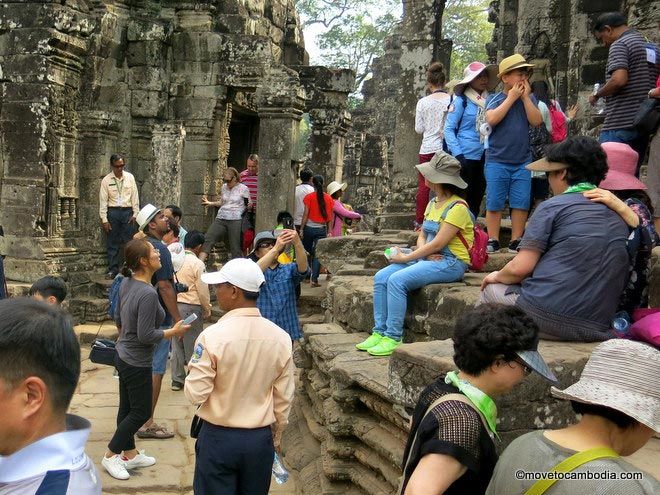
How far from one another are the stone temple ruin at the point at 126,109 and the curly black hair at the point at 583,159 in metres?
8.09

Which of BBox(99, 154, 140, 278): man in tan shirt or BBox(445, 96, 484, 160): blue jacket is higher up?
BBox(445, 96, 484, 160): blue jacket

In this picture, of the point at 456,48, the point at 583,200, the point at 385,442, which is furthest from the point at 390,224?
the point at 456,48

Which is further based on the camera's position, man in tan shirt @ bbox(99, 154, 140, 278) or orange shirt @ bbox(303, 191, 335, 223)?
orange shirt @ bbox(303, 191, 335, 223)

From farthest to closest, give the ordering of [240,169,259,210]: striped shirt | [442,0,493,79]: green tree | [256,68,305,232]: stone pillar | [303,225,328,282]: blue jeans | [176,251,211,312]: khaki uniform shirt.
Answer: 1. [442,0,493,79]: green tree
2. [240,169,259,210]: striped shirt
3. [256,68,305,232]: stone pillar
4. [303,225,328,282]: blue jeans
5. [176,251,211,312]: khaki uniform shirt

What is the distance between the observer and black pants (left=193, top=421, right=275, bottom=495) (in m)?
3.63

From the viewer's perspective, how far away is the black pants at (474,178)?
677cm

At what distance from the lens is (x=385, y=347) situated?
4887mm

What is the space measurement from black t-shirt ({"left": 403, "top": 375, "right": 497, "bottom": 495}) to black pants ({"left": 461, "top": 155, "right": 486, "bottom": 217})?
4.75 metres

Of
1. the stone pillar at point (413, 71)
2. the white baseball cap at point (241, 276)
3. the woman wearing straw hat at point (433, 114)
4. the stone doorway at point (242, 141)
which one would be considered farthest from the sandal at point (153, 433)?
the stone doorway at point (242, 141)

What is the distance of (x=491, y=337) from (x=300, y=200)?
9.86 metres

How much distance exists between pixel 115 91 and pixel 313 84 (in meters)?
4.69

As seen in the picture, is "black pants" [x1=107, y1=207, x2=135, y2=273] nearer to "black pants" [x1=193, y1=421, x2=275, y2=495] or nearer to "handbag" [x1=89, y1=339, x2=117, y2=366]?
"handbag" [x1=89, y1=339, x2=117, y2=366]

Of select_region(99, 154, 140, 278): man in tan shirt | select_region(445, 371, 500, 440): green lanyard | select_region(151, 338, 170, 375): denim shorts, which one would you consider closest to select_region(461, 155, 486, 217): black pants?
select_region(151, 338, 170, 375): denim shorts

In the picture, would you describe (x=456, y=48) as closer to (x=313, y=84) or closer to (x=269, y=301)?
(x=313, y=84)
